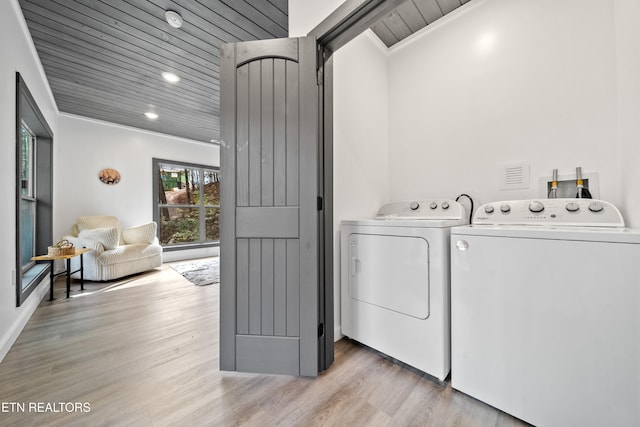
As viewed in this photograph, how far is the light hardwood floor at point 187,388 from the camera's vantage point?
111cm

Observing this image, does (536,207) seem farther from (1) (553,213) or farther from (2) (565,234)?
(2) (565,234)

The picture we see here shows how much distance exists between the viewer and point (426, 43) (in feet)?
6.74

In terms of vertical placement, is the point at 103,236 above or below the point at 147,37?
below

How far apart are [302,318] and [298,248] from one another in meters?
0.40

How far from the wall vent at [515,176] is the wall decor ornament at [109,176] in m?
5.49

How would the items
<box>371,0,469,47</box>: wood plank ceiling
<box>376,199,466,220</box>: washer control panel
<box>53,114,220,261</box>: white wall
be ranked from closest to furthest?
<box>376,199,466,220</box>: washer control panel < <box>371,0,469,47</box>: wood plank ceiling < <box>53,114,220,261</box>: white wall

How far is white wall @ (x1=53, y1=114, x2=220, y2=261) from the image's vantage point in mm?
3783

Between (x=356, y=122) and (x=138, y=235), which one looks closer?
(x=356, y=122)

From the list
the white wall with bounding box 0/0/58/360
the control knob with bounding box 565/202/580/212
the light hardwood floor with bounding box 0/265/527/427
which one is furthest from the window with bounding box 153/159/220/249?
the control knob with bounding box 565/202/580/212

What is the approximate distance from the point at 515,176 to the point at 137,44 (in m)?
3.39

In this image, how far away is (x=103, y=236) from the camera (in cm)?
328

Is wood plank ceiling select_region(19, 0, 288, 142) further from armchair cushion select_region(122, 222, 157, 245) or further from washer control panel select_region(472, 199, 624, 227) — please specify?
washer control panel select_region(472, 199, 624, 227)

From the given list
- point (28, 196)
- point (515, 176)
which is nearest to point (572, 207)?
point (515, 176)

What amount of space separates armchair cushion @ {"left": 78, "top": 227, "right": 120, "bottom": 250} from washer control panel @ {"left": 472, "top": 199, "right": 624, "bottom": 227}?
429 centimetres
